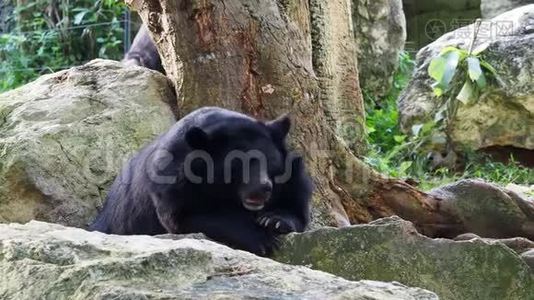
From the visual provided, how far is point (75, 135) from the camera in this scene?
545 centimetres

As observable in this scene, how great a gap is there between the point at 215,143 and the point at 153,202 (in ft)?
1.38

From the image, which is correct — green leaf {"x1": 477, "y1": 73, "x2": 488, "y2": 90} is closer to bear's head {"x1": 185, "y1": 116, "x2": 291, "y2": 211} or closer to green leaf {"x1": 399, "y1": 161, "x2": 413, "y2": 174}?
green leaf {"x1": 399, "y1": 161, "x2": 413, "y2": 174}

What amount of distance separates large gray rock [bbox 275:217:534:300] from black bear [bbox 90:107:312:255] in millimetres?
338

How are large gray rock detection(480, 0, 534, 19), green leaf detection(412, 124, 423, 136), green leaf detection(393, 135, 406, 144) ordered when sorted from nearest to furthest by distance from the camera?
green leaf detection(412, 124, 423, 136) < green leaf detection(393, 135, 406, 144) < large gray rock detection(480, 0, 534, 19)

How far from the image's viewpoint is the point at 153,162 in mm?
4633

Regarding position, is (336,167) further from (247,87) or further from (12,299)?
(12,299)

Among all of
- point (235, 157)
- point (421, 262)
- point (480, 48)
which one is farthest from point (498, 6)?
point (421, 262)

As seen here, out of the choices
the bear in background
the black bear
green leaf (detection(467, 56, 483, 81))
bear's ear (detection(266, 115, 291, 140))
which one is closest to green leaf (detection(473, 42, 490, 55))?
green leaf (detection(467, 56, 483, 81))

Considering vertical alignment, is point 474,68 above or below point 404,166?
above

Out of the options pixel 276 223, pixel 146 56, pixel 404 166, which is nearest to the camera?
pixel 276 223

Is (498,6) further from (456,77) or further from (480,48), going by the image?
(456,77)

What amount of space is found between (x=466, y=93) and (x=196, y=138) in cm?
424

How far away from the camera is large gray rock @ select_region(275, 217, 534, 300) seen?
3936 mm

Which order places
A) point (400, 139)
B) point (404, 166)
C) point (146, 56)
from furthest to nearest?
point (146, 56)
point (400, 139)
point (404, 166)
